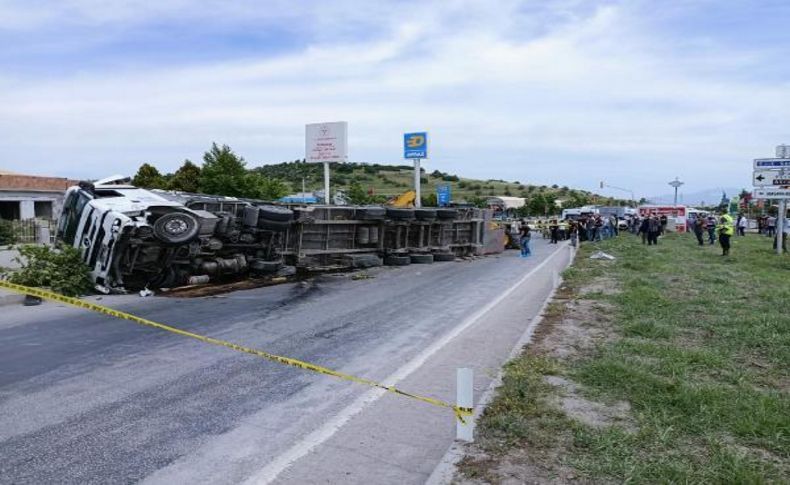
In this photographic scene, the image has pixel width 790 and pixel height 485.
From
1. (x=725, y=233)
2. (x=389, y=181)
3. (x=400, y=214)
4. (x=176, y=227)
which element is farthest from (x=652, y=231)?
(x=389, y=181)

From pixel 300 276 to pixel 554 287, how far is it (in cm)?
615

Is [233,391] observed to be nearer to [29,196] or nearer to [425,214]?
[425,214]

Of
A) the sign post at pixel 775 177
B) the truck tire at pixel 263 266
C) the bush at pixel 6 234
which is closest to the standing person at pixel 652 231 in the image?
the sign post at pixel 775 177

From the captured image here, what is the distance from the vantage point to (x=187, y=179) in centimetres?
4044

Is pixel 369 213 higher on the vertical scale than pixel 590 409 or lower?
higher

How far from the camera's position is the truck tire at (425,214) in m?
19.5

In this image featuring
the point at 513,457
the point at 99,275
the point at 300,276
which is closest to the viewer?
the point at 513,457

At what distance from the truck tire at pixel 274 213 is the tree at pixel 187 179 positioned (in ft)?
86.0

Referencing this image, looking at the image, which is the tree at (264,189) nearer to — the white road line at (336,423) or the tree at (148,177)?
the tree at (148,177)

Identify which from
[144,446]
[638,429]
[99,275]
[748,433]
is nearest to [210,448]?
[144,446]

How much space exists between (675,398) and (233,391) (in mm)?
3816

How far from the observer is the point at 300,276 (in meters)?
15.6

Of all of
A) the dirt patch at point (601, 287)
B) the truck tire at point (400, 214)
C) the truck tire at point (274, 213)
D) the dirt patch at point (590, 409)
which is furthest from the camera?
the truck tire at point (400, 214)

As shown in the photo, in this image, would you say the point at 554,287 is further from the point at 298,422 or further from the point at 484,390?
the point at 298,422
